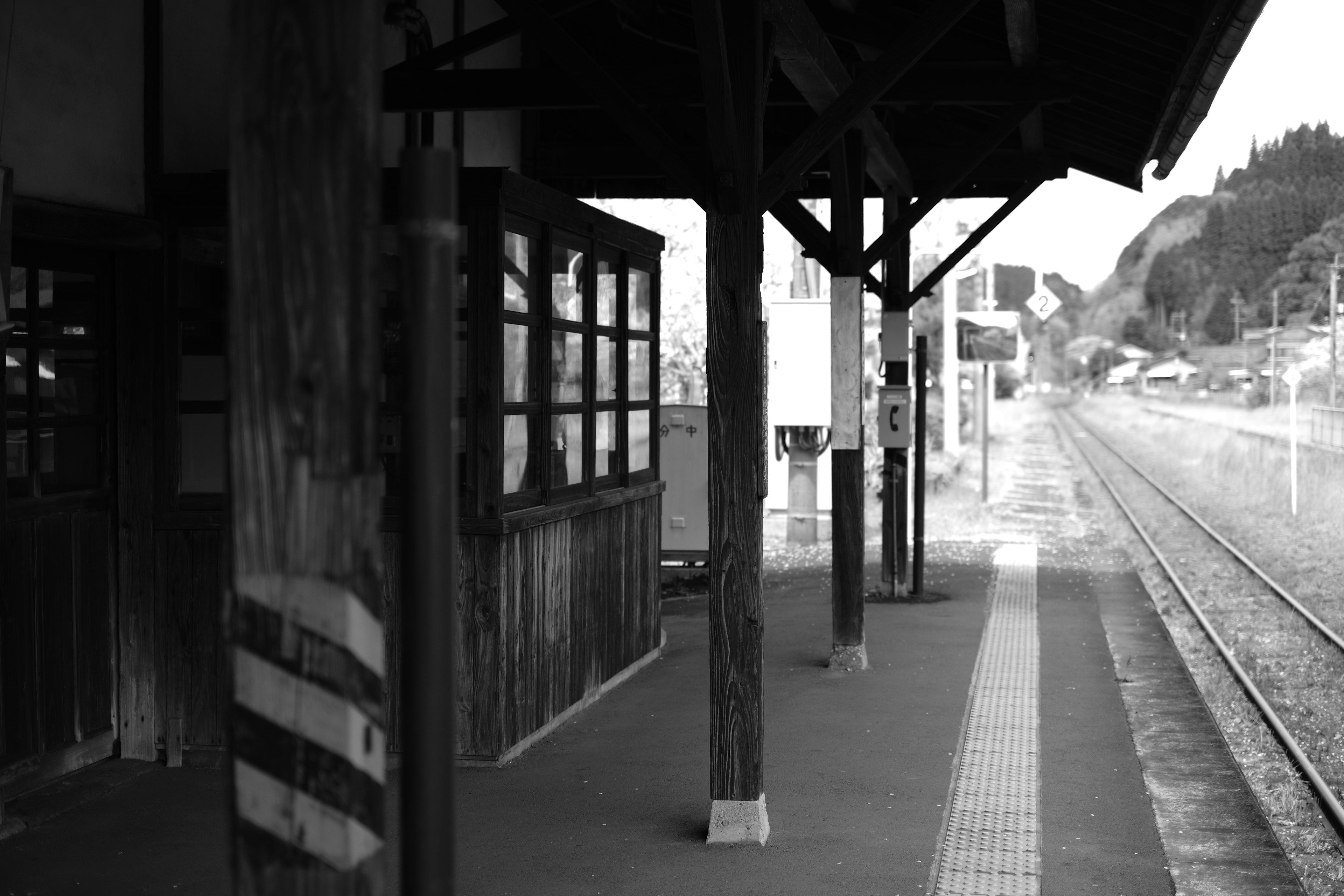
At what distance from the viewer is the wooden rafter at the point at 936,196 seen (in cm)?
939

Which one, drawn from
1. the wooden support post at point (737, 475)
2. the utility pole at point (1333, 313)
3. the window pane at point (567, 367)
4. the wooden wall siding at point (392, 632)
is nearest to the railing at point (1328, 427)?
the utility pole at point (1333, 313)

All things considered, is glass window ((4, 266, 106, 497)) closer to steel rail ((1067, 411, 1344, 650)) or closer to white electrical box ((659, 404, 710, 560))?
white electrical box ((659, 404, 710, 560))

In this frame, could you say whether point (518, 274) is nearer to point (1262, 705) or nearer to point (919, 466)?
point (1262, 705)

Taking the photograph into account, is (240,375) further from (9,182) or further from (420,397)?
(9,182)

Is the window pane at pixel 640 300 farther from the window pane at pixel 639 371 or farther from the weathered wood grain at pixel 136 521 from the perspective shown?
the weathered wood grain at pixel 136 521

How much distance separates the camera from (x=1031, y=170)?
11.5 metres

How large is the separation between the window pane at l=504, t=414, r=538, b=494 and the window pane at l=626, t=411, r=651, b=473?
1710 mm

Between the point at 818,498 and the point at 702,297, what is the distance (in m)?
5.29

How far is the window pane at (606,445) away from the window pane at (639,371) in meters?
0.42

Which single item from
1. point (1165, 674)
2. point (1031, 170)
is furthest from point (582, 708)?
point (1031, 170)

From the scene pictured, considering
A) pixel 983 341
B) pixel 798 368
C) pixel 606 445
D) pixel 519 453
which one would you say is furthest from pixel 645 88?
pixel 983 341

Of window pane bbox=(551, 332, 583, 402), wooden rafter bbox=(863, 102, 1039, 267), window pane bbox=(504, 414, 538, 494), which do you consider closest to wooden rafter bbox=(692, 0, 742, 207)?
window pane bbox=(504, 414, 538, 494)

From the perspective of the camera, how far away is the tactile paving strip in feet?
17.6

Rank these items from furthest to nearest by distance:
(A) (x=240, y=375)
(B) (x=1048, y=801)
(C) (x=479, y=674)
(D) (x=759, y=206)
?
(C) (x=479, y=674)
(B) (x=1048, y=801)
(D) (x=759, y=206)
(A) (x=240, y=375)
